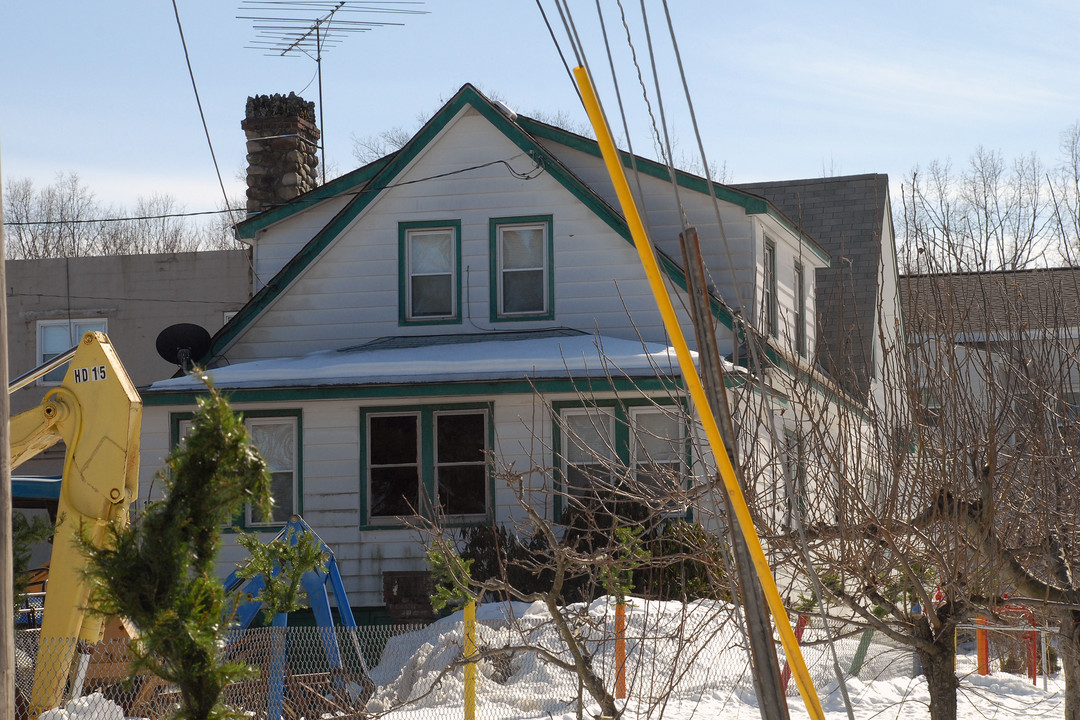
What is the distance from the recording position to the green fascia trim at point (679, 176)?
1570 cm

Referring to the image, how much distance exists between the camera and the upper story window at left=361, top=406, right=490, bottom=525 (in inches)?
595

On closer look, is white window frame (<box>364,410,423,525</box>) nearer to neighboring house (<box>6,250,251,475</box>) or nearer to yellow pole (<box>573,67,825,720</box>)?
neighboring house (<box>6,250,251,475</box>)

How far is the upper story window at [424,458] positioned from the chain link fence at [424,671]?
2620 mm

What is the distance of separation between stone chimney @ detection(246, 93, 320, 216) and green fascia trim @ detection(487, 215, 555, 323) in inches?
175

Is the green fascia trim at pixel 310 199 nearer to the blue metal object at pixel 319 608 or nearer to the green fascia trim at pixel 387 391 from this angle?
the green fascia trim at pixel 387 391

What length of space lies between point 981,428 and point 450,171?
37.0 feet

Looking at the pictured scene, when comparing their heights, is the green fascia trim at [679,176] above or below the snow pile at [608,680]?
above

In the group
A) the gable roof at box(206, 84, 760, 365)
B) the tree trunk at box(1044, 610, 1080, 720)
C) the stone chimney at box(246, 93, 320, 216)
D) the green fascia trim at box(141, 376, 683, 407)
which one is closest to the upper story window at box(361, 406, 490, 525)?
the green fascia trim at box(141, 376, 683, 407)

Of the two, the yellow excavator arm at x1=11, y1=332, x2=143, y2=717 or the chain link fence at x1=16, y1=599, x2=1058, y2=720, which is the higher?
the yellow excavator arm at x1=11, y1=332, x2=143, y2=717

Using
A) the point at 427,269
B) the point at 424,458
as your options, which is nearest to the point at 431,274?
the point at 427,269

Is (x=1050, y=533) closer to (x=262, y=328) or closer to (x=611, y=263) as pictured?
(x=611, y=263)

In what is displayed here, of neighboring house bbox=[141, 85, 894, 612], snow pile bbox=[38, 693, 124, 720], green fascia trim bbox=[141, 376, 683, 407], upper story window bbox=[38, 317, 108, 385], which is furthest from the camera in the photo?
upper story window bbox=[38, 317, 108, 385]

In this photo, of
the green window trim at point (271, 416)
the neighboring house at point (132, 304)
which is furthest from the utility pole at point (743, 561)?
the neighboring house at point (132, 304)

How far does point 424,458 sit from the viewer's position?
15.1 meters
